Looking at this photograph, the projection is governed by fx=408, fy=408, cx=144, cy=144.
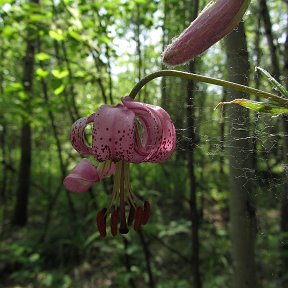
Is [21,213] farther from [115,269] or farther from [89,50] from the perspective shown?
[89,50]

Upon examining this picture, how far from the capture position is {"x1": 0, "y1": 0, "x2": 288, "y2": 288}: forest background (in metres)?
1.61

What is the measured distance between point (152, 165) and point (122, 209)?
60.2 inches

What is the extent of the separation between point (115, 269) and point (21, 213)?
2.18 metres

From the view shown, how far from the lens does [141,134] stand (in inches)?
42.1

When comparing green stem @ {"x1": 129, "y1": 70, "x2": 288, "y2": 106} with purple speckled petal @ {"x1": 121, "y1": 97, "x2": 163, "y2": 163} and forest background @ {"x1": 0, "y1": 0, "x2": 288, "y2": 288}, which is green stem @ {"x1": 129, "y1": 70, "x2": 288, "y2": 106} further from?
forest background @ {"x1": 0, "y1": 0, "x2": 288, "y2": 288}

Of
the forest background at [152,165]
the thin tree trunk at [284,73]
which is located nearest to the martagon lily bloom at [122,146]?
the forest background at [152,165]

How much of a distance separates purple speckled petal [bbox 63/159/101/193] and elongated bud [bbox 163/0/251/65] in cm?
32

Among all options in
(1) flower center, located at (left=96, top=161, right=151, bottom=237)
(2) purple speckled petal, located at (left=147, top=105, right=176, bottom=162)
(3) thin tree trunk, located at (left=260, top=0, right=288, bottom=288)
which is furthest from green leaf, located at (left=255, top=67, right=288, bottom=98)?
(3) thin tree trunk, located at (left=260, top=0, right=288, bottom=288)

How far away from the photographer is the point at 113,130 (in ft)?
2.72

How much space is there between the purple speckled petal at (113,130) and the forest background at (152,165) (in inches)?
20.5

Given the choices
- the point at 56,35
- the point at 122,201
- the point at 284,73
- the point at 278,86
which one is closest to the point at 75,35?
the point at 56,35

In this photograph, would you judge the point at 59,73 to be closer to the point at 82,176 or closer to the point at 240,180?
the point at 240,180

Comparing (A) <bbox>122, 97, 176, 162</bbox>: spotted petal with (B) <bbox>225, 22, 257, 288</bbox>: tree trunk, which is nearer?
(A) <bbox>122, 97, 176, 162</bbox>: spotted petal

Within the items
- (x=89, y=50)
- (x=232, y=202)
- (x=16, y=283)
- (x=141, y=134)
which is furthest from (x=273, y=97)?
(x=16, y=283)
